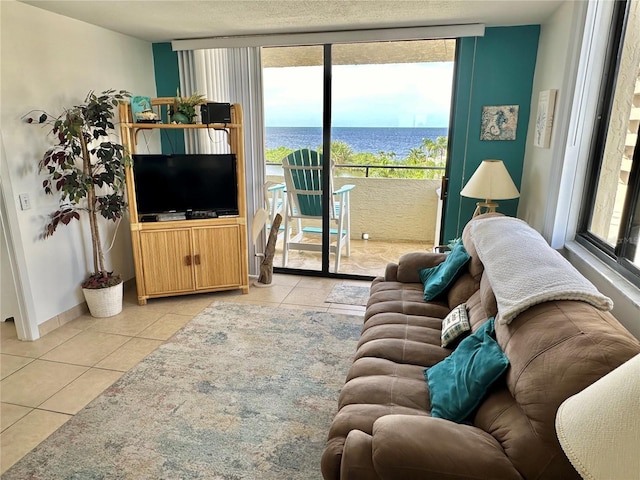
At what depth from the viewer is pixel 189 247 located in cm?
381

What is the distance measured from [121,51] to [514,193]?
143 inches

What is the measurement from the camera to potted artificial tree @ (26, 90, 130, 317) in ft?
10.0

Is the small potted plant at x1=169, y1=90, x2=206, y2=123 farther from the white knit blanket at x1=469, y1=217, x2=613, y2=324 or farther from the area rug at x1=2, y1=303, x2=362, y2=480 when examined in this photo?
the white knit blanket at x1=469, y1=217, x2=613, y2=324

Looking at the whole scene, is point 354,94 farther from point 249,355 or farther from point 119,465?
point 119,465

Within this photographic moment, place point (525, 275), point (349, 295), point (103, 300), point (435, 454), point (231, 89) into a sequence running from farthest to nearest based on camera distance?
1. point (231, 89)
2. point (349, 295)
3. point (103, 300)
4. point (525, 275)
5. point (435, 454)

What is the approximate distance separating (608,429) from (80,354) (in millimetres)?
3161

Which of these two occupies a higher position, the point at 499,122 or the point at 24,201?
the point at 499,122

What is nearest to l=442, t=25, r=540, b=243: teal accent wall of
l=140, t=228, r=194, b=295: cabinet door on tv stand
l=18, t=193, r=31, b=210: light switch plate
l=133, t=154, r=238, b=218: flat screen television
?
l=133, t=154, r=238, b=218: flat screen television

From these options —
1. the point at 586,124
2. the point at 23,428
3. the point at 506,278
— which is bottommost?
the point at 23,428

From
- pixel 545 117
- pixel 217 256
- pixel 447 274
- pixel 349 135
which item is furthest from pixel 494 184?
pixel 217 256

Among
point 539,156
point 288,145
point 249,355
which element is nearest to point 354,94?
point 288,145

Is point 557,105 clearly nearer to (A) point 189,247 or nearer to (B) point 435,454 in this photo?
(B) point 435,454

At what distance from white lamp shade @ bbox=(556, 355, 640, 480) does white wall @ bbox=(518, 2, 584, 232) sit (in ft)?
7.61

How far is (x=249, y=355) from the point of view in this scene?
2916mm
